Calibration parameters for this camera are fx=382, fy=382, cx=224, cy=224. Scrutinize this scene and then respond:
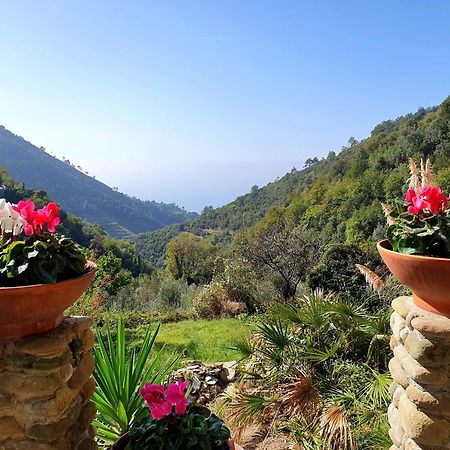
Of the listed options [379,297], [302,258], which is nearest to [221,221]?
[302,258]

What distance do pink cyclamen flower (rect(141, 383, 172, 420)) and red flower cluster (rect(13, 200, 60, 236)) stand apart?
29.7 inches

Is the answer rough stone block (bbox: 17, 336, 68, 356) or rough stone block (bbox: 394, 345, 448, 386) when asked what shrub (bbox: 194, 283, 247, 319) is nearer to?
rough stone block (bbox: 394, 345, 448, 386)

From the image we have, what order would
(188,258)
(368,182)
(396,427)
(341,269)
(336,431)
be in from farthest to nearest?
(188,258), (368,182), (341,269), (336,431), (396,427)

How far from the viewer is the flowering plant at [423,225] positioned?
1.44 meters

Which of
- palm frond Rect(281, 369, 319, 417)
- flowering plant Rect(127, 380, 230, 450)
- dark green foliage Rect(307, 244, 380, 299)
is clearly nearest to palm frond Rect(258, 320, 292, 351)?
palm frond Rect(281, 369, 319, 417)

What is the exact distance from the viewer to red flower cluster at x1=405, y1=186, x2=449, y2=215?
1.50 m

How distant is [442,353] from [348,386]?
78.7 inches

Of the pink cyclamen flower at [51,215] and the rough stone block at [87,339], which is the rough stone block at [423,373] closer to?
the rough stone block at [87,339]

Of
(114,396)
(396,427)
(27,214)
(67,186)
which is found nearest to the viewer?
(27,214)

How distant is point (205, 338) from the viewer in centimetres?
789

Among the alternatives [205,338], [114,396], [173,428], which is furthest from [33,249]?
[205,338]

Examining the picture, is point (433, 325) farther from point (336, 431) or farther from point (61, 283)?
point (336, 431)

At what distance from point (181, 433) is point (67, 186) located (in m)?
82.5

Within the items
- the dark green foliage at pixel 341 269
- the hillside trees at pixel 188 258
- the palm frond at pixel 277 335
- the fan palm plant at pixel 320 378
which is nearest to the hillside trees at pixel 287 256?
the dark green foliage at pixel 341 269
